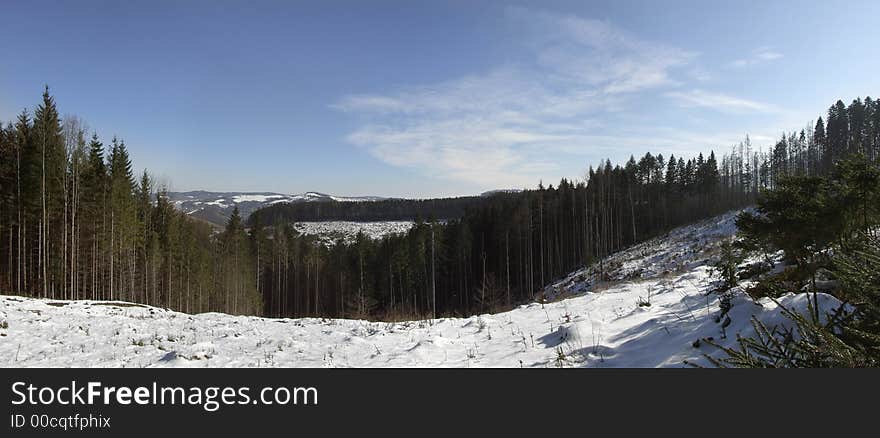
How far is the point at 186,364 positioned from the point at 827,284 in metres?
13.7

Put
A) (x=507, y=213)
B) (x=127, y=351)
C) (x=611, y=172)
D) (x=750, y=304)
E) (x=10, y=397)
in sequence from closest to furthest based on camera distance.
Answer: (x=10, y=397) → (x=750, y=304) → (x=127, y=351) → (x=507, y=213) → (x=611, y=172)

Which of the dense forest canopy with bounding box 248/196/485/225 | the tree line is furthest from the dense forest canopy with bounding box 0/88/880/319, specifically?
the dense forest canopy with bounding box 248/196/485/225

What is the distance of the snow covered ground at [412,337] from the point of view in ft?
23.6

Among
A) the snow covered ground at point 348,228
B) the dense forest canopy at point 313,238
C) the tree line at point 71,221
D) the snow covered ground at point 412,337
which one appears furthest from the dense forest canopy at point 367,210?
the snow covered ground at point 412,337

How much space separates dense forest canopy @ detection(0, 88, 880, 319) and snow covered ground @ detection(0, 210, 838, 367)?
14.6 m

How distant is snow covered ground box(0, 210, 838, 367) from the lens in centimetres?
721

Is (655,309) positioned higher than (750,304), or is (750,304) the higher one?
(750,304)

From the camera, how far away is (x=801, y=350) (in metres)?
3.29

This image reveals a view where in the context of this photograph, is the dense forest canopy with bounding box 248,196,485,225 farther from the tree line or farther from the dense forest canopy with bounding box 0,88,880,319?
the tree line

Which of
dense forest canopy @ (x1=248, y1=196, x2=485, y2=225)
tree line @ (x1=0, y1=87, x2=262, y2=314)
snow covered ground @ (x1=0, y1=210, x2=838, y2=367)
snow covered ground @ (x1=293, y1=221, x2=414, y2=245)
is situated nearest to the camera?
snow covered ground @ (x1=0, y1=210, x2=838, y2=367)

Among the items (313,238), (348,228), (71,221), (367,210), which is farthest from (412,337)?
(367,210)

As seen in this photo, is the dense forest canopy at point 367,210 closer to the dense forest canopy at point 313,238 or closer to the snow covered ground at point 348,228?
the snow covered ground at point 348,228

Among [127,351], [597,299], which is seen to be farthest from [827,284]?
[127,351]

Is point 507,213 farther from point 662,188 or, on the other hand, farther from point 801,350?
point 801,350
